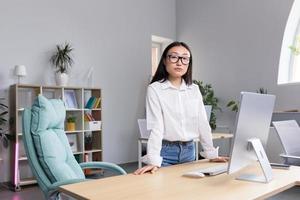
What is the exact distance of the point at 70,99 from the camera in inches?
195

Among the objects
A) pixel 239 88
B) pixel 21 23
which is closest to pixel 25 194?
pixel 21 23

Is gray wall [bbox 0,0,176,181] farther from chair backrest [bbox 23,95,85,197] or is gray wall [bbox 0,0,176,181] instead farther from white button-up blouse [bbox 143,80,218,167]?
white button-up blouse [bbox 143,80,218,167]

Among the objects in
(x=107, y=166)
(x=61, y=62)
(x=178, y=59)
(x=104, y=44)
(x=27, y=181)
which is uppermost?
(x=104, y=44)

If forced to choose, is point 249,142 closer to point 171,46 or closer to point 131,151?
point 171,46

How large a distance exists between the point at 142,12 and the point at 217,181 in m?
5.37

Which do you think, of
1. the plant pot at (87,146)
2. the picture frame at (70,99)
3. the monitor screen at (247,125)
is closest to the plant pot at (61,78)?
the picture frame at (70,99)

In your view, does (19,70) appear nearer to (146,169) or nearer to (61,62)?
(61,62)

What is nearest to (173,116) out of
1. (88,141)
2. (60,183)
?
(60,183)

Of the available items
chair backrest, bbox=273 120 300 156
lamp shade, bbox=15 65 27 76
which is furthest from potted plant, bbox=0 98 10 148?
chair backrest, bbox=273 120 300 156

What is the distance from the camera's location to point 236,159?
1.50 metres

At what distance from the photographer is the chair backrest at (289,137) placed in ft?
9.78

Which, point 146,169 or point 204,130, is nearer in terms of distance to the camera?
point 146,169

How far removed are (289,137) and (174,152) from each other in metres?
1.59

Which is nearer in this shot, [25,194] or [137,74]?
[25,194]
